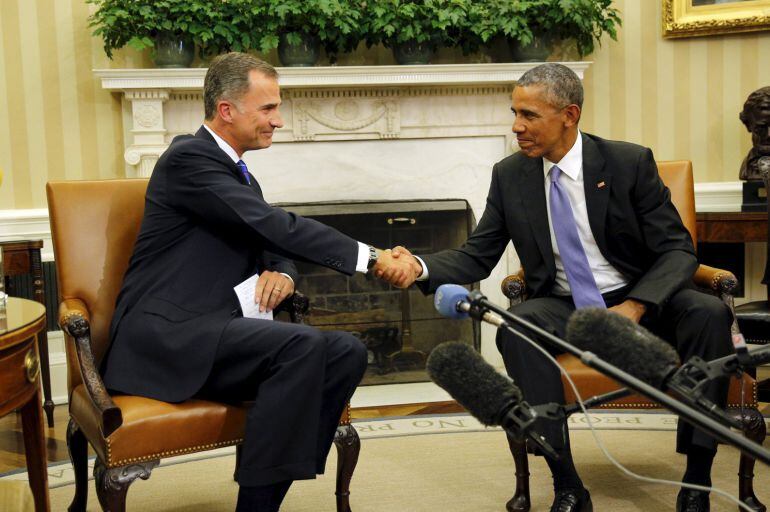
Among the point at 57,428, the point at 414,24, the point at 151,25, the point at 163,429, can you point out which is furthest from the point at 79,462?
the point at 414,24

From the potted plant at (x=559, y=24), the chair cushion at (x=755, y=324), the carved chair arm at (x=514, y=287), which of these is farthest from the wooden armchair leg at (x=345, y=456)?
the potted plant at (x=559, y=24)

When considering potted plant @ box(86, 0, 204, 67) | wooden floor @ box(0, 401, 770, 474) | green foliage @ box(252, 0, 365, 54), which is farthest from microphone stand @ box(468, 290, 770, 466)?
potted plant @ box(86, 0, 204, 67)

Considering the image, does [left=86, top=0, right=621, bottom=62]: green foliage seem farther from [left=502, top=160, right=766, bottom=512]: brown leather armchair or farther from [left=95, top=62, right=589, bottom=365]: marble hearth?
[left=502, top=160, right=766, bottom=512]: brown leather armchair

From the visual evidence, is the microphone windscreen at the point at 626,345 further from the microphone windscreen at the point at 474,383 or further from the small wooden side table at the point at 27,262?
the small wooden side table at the point at 27,262

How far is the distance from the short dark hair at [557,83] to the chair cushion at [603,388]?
885mm

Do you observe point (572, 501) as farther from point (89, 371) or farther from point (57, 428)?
point (57, 428)

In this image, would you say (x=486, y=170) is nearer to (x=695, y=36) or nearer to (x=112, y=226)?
(x=695, y=36)

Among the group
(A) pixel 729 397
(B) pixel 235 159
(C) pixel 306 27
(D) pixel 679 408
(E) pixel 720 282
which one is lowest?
(A) pixel 729 397

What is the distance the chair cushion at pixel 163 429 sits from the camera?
2342mm

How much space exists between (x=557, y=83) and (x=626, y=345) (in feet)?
6.02

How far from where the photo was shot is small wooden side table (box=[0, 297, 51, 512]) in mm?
2004

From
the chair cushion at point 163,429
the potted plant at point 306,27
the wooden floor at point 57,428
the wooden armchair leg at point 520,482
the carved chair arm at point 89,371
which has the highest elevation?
the potted plant at point 306,27

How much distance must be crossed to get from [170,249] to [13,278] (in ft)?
7.15

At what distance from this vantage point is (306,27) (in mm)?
4551
